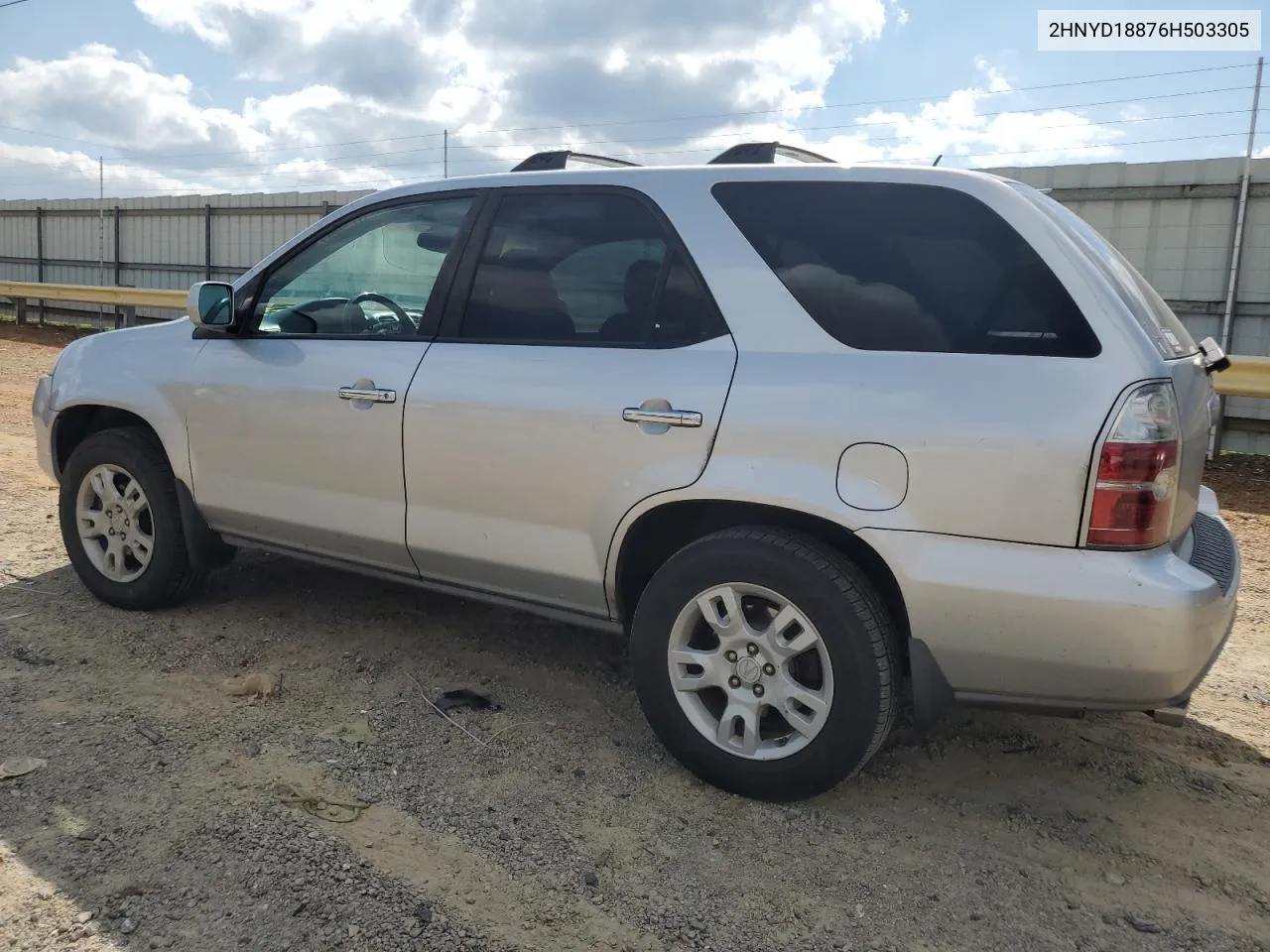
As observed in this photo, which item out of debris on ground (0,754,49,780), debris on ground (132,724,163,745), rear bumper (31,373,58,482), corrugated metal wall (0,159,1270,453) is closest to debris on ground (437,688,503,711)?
debris on ground (132,724,163,745)

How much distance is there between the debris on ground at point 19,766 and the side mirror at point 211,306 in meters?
1.71

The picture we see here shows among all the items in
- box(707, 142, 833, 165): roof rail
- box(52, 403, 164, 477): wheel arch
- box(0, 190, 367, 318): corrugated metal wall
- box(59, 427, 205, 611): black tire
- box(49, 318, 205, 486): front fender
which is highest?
box(0, 190, 367, 318): corrugated metal wall

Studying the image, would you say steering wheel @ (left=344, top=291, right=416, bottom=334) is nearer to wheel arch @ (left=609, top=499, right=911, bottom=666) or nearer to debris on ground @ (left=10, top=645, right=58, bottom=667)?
wheel arch @ (left=609, top=499, right=911, bottom=666)

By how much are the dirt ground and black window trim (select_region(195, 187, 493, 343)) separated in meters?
1.25

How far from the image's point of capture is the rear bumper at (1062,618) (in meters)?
2.46

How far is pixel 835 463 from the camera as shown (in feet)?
8.98

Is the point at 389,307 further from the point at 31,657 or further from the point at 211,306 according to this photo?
the point at 31,657

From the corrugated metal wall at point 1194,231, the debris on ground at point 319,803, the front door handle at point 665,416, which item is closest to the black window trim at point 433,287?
the front door handle at point 665,416

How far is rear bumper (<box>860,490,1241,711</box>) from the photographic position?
2.46 metres

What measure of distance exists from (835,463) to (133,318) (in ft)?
63.7

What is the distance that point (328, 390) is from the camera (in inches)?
146

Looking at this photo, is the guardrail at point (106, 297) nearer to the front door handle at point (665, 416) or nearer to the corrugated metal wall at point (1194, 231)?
the corrugated metal wall at point (1194, 231)

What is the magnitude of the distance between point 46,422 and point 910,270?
3.83 m

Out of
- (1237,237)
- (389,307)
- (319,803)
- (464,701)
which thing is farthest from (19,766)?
(1237,237)
